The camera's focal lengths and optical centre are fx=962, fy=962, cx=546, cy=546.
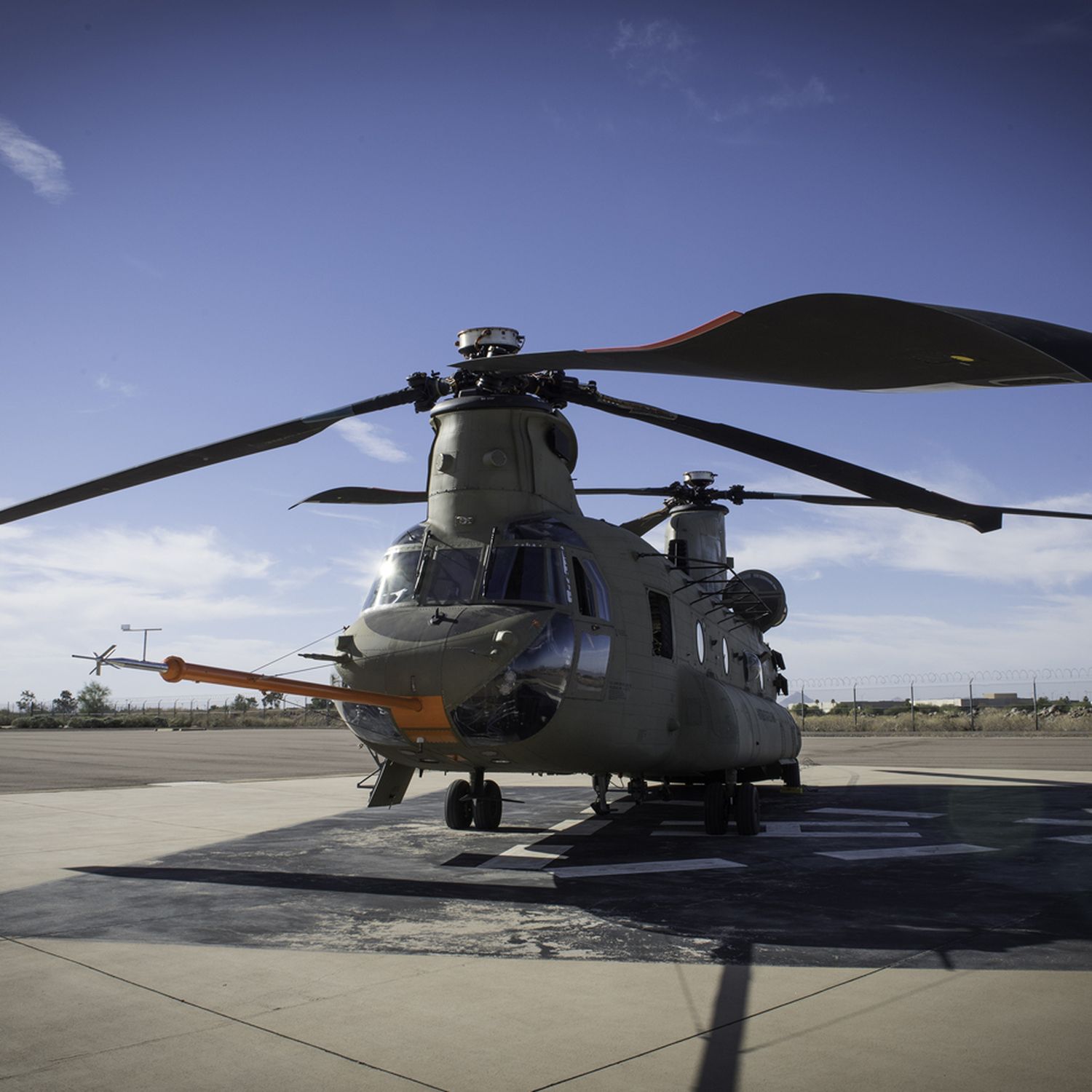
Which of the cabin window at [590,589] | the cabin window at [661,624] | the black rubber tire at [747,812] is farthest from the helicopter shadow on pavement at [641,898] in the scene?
the cabin window at [590,589]

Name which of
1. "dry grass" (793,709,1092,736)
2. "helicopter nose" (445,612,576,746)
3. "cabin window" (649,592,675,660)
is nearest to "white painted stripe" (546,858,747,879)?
"helicopter nose" (445,612,576,746)

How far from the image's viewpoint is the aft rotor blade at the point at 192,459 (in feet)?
32.3

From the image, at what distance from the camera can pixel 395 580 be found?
1037 centimetres

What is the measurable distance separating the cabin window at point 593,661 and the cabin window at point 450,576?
1249 millimetres

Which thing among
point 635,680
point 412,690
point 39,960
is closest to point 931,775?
point 635,680

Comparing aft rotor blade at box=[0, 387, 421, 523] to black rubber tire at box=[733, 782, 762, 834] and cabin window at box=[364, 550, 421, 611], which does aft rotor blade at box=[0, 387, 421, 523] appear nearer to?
cabin window at box=[364, 550, 421, 611]

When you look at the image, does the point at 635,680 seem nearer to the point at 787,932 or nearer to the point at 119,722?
the point at 787,932

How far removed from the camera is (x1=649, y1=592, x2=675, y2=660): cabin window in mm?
11289

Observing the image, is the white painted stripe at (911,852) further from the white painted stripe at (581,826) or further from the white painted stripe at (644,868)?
the white painted stripe at (581,826)

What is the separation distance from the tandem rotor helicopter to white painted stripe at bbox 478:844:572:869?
0.94 meters

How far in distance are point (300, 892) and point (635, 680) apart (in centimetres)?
412

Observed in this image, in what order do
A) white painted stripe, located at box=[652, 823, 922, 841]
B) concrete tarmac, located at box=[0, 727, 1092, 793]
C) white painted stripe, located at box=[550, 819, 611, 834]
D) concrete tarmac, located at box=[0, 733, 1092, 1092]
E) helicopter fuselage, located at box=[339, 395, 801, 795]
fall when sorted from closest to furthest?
1. concrete tarmac, located at box=[0, 733, 1092, 1092]
2. helicopter fuselage, located at box=[339, 395, 801, 795]
3. white painted stripe, located at box=[652, 823, 922, 841]
4. white painted stripe, located at box=[550, 819, 611, 834]
5. concrete tarmac, located at box=[0, 727, 1092, 793]

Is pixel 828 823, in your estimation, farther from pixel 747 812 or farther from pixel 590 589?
pixel 590 589

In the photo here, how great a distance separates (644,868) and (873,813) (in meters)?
6.40
